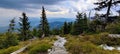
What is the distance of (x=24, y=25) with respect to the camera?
8388cm

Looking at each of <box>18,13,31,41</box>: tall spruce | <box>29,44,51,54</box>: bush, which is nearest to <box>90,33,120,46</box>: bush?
<box>29,44,51,54</box>: bush

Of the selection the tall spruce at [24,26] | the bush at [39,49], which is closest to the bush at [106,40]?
the bush at [39,49]

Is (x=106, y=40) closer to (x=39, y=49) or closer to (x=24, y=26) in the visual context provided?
(x=39, y=49)

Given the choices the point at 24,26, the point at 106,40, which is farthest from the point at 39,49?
the point at 24,26

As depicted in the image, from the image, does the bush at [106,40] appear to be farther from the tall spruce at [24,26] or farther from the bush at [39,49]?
the tall spruce at [24,26]

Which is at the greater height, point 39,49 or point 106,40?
point 39,49

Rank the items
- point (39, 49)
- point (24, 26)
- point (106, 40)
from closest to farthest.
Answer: point (39, 49)
point (106, 40)
point (24, 26)

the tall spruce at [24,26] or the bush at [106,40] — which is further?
the tall spruce at [24,26]

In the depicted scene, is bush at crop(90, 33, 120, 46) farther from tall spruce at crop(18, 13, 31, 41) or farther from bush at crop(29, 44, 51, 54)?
Answer: tall spruce at crop(18, 13, 31, 41)

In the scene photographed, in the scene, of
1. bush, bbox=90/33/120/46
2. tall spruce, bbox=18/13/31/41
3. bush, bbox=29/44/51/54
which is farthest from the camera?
tall spruce, bbox=18/13/31/41

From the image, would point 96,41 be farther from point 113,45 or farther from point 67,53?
point 67,53

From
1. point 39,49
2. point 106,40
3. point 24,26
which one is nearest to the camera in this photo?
point 39,49

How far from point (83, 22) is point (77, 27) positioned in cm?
389

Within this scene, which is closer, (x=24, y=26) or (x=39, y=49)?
(x=39, y=49)
